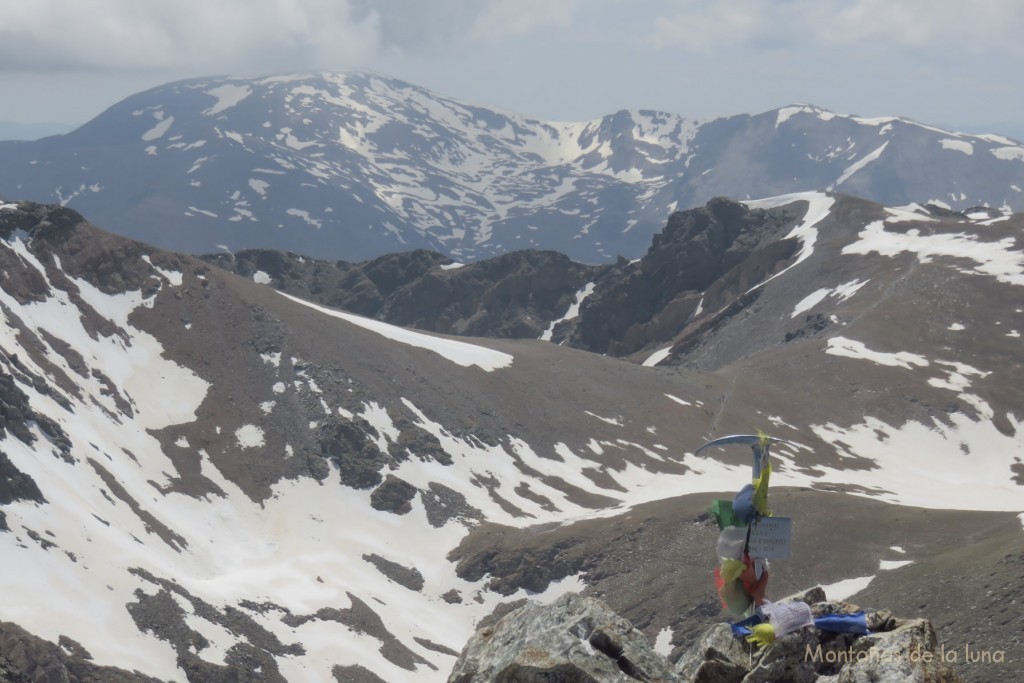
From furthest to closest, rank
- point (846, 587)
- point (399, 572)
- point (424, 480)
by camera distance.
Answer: point (424, 480)
point (399, 572)
point (846, 587)

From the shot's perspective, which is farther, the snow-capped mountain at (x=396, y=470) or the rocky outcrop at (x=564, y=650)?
the snow-capped mountain at (x=396, y=470)

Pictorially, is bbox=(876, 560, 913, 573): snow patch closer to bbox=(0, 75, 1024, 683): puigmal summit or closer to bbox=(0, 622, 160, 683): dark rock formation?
bbox=(0, 75, 1024, 683): puigmal summit

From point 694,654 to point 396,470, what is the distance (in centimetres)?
10620

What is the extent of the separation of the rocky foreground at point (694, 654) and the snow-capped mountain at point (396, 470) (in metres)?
44.8

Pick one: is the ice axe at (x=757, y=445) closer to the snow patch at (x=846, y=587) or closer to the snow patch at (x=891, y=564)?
the snow patch at (x=846, y=587)

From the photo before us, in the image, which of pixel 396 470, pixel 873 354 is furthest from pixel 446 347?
pixel 873 354

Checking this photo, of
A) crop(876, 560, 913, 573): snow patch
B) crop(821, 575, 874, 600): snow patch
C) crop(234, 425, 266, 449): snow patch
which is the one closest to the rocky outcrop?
crop(821, 575, 874, 600): snow patch

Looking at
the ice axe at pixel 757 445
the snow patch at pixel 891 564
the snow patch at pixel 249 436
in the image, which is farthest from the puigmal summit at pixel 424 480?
the ice axe at pixel 757 445

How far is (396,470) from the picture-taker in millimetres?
122875

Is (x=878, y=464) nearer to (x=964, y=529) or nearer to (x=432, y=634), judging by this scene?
(x=964, y=529)

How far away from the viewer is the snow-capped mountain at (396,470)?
8262 centimetres

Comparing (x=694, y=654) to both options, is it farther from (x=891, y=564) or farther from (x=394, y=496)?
(x=394, y=496)

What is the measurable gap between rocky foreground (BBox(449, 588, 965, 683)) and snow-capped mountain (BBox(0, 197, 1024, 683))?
44825mm

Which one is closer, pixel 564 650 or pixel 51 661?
pixel 564 650
